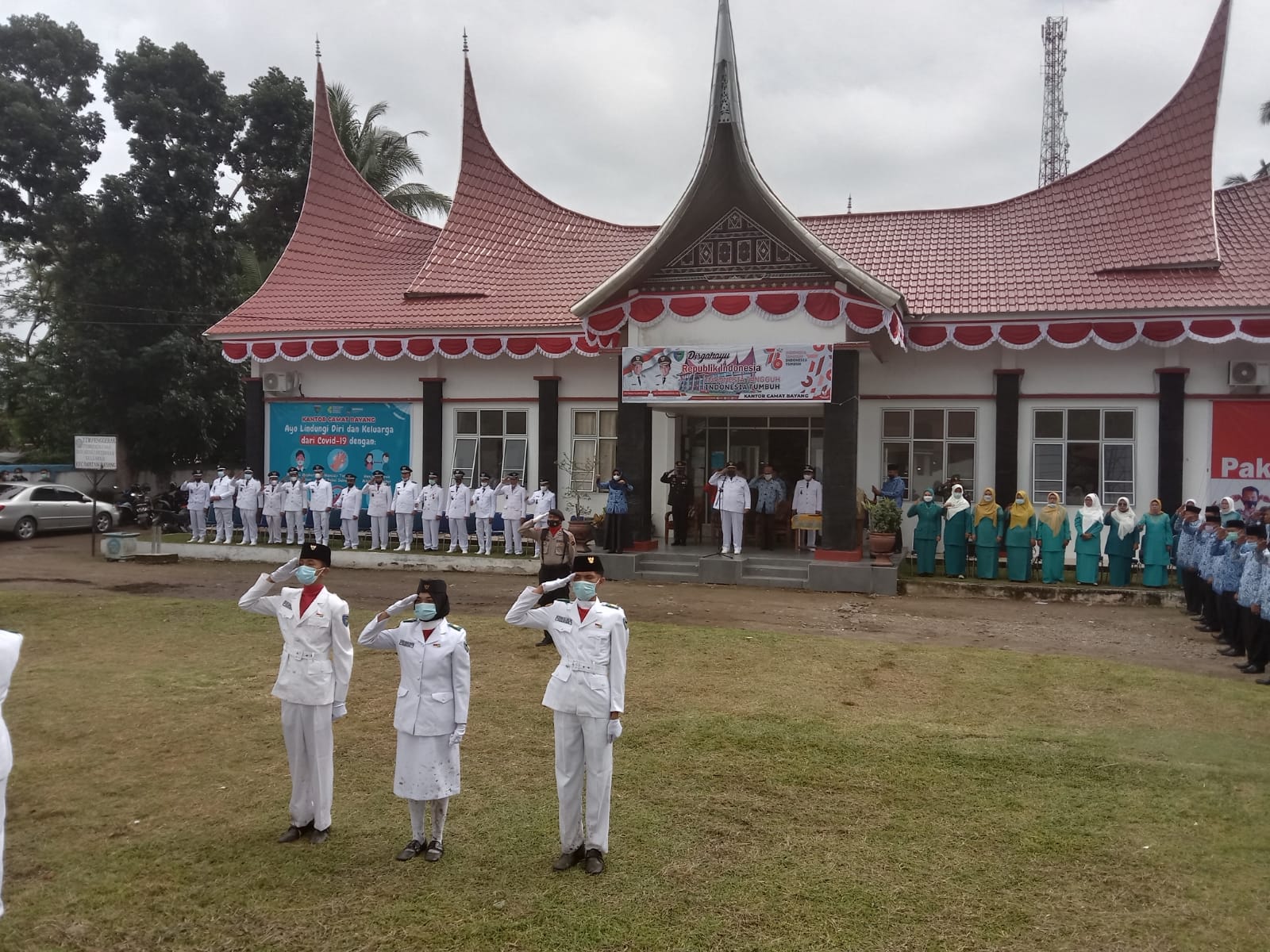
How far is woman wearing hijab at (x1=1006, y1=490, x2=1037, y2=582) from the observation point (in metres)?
14.0

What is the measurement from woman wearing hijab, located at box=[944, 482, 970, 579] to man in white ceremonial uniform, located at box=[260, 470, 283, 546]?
11.7m

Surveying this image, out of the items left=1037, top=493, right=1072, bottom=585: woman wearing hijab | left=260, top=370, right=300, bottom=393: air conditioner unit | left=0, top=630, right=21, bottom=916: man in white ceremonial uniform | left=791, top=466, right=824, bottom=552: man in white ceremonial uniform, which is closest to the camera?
left=0, top=630, right=21, bottom=916: man in white ceremonial uniform

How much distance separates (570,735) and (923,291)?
1320 cm

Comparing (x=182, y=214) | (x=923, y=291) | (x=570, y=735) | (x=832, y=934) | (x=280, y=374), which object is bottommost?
(x=832, y=934)

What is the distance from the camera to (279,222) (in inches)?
1090

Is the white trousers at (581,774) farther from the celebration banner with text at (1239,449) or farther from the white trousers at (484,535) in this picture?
the celebration banner with text at (1239,449)

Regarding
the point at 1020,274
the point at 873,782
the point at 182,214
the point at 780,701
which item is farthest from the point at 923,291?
the point at 182,214

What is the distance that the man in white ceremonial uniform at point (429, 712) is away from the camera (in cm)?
498

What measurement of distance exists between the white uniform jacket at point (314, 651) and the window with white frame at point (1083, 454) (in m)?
13.2

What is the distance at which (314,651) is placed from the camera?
5.29m

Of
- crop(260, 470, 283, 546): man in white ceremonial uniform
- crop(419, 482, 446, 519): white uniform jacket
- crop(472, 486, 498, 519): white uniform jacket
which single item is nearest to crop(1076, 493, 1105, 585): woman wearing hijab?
crop(472, 486, 498, 519): white uniform jacket

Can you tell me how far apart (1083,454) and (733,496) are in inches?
227

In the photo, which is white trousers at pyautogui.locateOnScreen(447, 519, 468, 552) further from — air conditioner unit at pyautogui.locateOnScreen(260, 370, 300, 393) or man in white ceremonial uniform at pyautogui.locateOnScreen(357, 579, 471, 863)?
man in white ceremonial uniform at pyautogui.locateOnScreen(357, 579, 471, 863)

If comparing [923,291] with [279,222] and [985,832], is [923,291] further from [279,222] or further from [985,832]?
[279,222]
